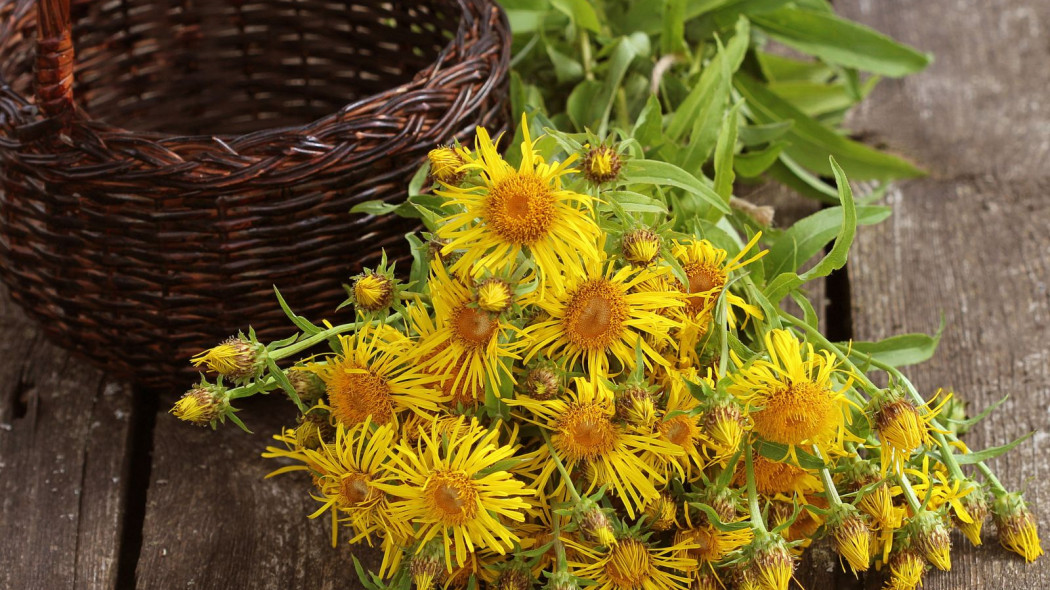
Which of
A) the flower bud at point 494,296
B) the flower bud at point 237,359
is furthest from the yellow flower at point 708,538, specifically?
the flower bud at point 237,359

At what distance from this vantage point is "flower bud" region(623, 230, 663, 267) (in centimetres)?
72

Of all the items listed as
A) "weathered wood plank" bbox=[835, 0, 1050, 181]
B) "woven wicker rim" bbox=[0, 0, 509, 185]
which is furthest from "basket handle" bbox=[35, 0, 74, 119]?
"weathered wood plank" bbox=[835, 0, 1050, 181]

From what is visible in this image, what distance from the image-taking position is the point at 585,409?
2.41ft

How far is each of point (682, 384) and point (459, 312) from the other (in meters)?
0.17

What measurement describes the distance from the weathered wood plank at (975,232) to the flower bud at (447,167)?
47 centimetres

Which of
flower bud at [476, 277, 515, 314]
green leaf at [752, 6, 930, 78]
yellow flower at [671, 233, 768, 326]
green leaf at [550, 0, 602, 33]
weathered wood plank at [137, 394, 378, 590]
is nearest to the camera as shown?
flower bud at [476, 277, 515, 314]

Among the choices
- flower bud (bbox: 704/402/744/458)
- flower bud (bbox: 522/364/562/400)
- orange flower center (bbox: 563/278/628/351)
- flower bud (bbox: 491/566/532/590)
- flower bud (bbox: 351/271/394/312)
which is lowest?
flower bud (bbox: 491/566/532/590)

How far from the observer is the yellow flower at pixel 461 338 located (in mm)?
732

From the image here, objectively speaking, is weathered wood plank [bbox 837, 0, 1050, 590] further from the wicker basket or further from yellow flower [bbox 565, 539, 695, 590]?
the wicker basket

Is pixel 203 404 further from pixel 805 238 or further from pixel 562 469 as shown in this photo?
pixel 805 238

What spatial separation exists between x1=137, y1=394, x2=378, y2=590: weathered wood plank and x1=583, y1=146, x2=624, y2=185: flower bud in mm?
403

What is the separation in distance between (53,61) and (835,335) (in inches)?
31.4

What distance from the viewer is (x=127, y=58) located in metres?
1.29

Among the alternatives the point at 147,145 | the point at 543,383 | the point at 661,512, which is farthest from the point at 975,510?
the point at 147,145
